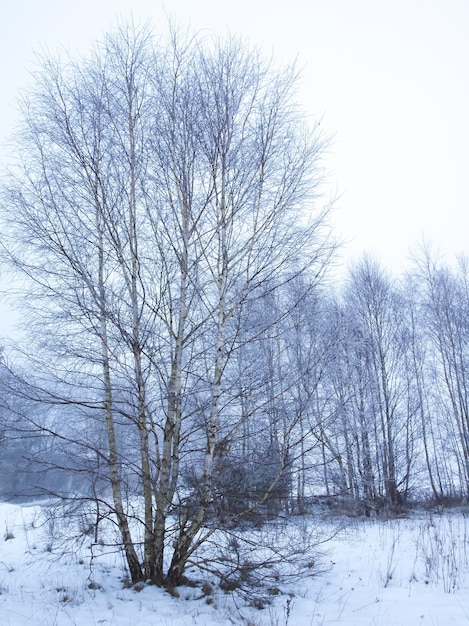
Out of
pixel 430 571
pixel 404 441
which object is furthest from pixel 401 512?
pixel 430 571

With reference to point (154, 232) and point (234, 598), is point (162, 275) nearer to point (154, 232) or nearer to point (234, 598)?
point (154, 232)

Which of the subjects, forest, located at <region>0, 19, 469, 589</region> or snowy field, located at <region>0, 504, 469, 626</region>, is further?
forest, located at <region>0, 19, 469, 589</region>

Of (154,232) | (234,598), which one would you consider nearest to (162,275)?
(154,232)

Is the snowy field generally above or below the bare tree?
below

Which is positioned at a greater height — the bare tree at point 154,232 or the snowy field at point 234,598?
the bare tree at point 154,232

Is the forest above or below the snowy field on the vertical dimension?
above

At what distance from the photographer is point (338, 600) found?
417 centimetres

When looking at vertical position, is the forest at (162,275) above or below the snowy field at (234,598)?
above

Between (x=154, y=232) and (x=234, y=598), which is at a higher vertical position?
(x=154, y=232)

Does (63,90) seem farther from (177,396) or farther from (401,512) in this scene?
(401,512)

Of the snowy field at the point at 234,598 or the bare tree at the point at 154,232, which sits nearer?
the snowy field at the point at 234,598

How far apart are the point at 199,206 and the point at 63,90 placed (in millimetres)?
2453

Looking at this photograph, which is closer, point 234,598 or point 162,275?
point 234,598

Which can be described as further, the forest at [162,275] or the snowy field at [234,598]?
the forest at [162,275]
